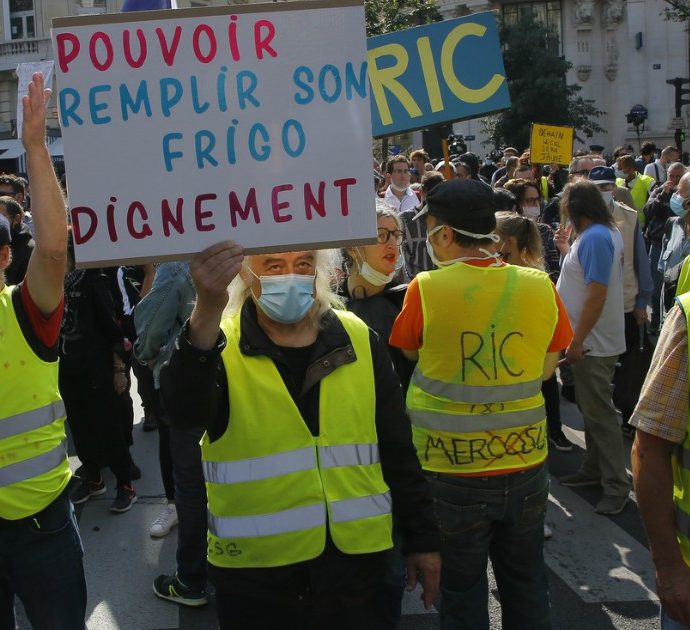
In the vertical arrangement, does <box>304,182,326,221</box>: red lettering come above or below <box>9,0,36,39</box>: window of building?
below

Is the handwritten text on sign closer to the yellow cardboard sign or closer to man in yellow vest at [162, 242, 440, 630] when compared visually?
man in yellow vest at [162, 242, 440, 630]

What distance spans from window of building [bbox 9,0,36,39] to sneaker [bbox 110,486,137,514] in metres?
34.5

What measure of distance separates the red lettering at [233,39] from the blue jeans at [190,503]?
2212 mm

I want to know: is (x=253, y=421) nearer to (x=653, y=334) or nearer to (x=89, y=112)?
(x=89, y=112)

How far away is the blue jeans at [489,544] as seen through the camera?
3098 mm

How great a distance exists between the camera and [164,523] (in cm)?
511

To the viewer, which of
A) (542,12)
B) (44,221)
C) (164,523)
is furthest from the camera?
(542,12)

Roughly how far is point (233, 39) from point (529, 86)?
37287 mm

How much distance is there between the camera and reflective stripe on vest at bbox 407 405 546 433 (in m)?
3.17

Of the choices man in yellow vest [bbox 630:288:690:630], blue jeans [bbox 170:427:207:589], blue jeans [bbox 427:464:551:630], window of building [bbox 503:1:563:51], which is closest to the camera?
man in yellow vest [bbox 630:288:690:630]

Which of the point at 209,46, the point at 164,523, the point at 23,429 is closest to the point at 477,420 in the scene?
the point at 23,429

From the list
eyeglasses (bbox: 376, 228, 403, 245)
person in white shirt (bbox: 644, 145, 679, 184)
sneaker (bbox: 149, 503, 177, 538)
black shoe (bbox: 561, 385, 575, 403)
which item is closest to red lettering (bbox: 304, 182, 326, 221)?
eyeglasses (bbox: 376, 228, 403, 245)

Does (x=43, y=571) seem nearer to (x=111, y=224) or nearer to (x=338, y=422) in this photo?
(x=338, y=422)

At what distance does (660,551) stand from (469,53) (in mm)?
3250
